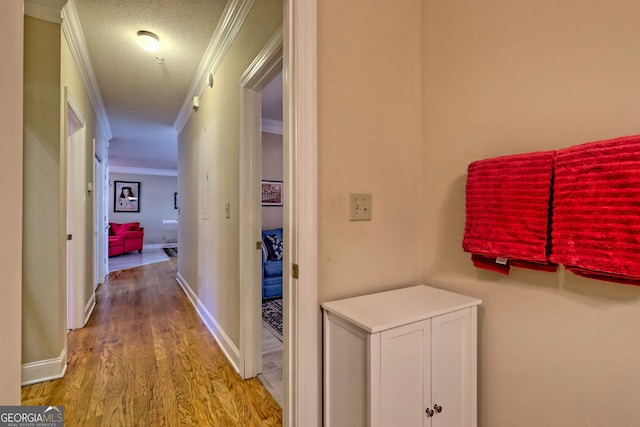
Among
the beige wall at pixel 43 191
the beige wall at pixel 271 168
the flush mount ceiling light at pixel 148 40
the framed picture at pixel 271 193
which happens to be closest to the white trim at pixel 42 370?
the beige wall at pixel 43 191

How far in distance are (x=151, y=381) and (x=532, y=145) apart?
258cm

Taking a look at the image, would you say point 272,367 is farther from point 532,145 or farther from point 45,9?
point 45,9

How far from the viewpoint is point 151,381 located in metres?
2.01

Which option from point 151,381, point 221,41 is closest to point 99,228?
point 151,381

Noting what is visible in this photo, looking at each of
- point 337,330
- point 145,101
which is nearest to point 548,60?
point 337,330

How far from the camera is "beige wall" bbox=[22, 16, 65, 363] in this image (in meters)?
1.99

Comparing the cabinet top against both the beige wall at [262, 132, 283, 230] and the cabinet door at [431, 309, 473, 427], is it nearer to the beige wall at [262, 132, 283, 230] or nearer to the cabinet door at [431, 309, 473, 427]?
the cabinet door at [431, 309, 473, 427]

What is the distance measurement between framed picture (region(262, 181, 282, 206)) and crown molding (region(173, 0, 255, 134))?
164 centimetres

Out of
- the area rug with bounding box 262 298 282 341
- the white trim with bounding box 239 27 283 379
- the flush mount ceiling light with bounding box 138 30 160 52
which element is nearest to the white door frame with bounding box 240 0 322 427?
the white trim with bounding box 239 27 283 379

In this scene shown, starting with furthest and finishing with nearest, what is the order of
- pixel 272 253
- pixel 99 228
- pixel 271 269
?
pixel 99 228 → pixel 272 253 → pixel 271 269

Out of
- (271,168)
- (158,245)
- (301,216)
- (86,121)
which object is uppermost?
(86,121)

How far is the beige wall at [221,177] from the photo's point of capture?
6.58 ft

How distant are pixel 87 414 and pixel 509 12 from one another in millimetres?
2906

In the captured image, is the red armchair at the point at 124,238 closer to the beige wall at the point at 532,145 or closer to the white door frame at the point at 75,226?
the white door frame at the point at 75,226
